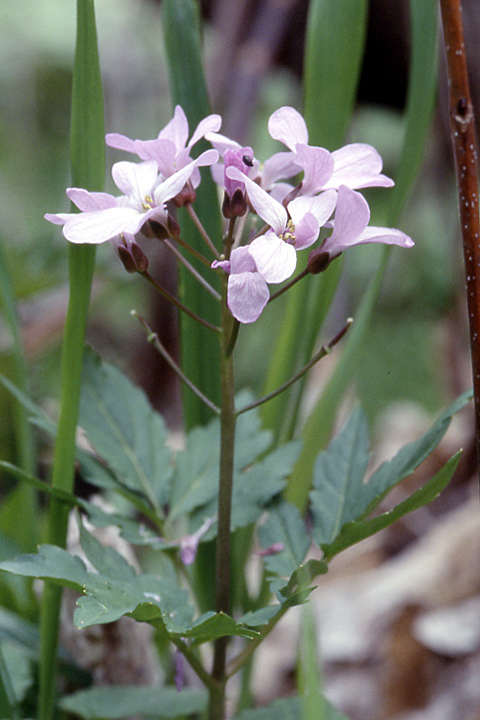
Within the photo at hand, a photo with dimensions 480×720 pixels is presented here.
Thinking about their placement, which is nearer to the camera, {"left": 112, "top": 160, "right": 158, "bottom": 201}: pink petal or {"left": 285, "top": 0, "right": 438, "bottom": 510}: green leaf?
{"left": 112, "top": 160, "right": 158, "bottom": 201}: pink petal

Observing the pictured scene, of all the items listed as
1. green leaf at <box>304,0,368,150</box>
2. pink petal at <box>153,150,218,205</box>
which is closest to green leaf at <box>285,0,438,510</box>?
green leaf at <box>304,0,368,150</box>

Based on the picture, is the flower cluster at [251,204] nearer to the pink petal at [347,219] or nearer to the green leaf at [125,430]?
the pink petal at [347,219]

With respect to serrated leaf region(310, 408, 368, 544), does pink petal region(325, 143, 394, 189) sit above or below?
above

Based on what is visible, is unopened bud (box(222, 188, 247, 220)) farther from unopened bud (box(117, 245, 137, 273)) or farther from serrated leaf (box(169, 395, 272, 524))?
serrated leaf (box(169, 395, 272, 524))

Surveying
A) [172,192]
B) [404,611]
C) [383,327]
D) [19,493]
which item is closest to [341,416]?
[383,327]

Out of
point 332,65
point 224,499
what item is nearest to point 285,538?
point 224,499

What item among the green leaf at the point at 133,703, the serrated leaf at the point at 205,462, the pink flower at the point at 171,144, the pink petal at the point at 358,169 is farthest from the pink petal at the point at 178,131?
the green leaf at the point at 133,703
